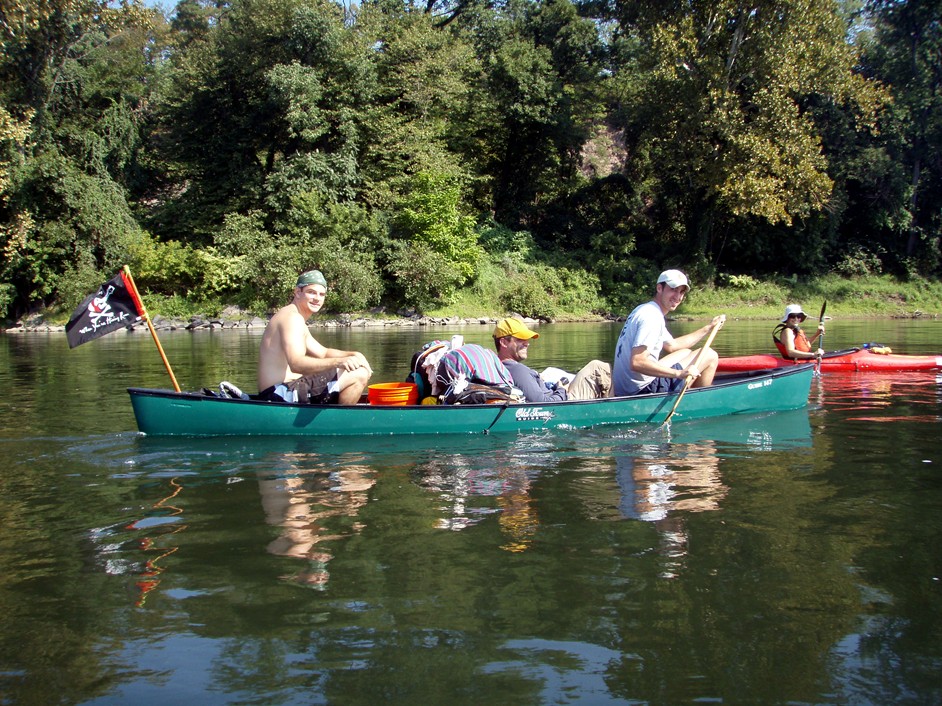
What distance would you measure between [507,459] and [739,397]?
340cm

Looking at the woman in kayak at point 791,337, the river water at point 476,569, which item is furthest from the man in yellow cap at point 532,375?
the woman in kayak at point 791,337

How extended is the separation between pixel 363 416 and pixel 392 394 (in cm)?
40

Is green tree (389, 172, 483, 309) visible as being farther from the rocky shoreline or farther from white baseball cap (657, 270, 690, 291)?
white baseball cap (657, 270, 690, 291)

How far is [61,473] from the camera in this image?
288 inches

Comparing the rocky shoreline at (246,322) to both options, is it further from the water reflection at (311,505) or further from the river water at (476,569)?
the water reflection at (311,505)

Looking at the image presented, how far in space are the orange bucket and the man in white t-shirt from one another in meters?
2.06

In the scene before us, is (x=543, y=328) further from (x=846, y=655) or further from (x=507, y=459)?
(x=846, y=655)

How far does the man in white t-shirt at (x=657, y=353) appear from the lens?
8266 millimetres

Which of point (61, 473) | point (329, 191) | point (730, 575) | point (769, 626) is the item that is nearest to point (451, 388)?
point (61, 473)

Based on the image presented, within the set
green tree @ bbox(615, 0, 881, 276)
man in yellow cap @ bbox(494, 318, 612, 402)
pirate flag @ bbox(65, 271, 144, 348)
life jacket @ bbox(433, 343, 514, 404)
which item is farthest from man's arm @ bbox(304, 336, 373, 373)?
green tree @ bbox(615, 0, 881, 276)

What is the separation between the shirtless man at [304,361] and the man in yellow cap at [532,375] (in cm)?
136

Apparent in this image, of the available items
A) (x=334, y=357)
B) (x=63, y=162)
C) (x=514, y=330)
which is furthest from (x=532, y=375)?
(x=63, y=162)

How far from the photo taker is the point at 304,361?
798cm

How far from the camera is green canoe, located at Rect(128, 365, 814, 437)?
328 inches
